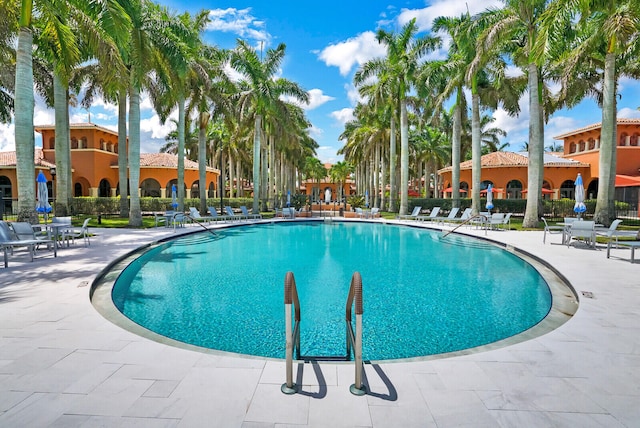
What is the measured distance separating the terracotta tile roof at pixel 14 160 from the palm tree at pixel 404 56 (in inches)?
1147

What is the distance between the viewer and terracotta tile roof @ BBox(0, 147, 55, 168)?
29548 millimetres

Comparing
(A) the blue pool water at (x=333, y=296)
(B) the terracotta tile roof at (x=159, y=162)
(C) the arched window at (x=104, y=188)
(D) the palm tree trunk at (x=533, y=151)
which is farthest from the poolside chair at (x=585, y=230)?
(C) the arched window at (x=104, y=188)

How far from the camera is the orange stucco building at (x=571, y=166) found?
1225 inches

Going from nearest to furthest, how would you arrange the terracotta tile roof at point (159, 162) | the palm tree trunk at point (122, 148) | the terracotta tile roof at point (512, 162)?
1. the palm tree trunk at point (122, 148)
2. the terracotta tile roof at point (512, 162)
3. the terracotta tile roof at point (159, 162)

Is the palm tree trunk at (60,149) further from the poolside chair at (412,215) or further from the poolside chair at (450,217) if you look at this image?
the poolside chair at (450,217)

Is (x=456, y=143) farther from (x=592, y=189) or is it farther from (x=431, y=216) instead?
(x=592, y=189)

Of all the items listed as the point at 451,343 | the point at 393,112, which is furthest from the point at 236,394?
the point at 393,112

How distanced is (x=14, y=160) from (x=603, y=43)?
43451 mm

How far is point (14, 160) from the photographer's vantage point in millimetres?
30000

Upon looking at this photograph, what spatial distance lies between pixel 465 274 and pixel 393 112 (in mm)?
22406

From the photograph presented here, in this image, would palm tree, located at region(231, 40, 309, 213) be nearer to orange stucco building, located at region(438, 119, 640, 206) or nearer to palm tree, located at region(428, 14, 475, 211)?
palm tree, located at region(428, 14, 475, 211)

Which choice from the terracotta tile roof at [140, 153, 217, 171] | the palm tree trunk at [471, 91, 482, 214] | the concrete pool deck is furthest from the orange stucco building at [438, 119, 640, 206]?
the concrete pool deck

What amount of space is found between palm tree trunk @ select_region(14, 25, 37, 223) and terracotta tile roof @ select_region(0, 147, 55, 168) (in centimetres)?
2107

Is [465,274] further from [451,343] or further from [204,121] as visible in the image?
[204,121]
